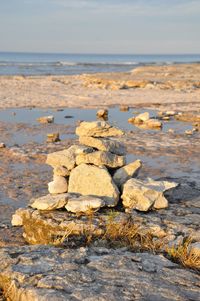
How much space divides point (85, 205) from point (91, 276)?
2.84 m

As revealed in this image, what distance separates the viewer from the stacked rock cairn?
8.74m

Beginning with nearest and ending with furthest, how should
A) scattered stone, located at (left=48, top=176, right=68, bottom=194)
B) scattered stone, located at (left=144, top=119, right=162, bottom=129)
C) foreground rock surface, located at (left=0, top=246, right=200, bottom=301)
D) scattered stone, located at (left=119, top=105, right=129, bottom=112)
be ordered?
1. foreground rock surface, located at (left=0, top=246, right=200, bottom=301)
2. scattered stone, located at (left=48, top=176, right=68, bottom=194)
3. scattered stone, located at (left=144, top=119, right=162, bottom=129)
4. scattered stone, located at (left=119, top=105, right=129, bottom=112)

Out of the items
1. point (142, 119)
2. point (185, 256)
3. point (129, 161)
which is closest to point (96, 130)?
point (185, 256)

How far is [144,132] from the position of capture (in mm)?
19859

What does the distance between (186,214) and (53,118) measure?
14816mm

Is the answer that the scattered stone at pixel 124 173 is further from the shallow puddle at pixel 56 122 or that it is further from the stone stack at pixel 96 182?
the shallow puddle at pixel 56 122

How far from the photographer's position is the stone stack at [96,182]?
8742mm

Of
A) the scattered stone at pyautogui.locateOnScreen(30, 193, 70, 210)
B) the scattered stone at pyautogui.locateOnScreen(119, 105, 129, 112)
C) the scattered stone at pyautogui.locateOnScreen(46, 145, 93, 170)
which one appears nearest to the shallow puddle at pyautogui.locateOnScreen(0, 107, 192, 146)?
the scattered stone at pyautogui.locateOnScreen(119, 105, 129, 112)

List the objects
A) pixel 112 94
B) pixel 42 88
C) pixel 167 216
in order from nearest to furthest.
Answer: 1. pixel 167 216
2. pixel 112 94
3. pixel 42 88

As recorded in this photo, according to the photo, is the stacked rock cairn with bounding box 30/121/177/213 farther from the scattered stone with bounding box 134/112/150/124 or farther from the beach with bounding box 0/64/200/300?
the scattered stone with bounding box 134/112/150/124

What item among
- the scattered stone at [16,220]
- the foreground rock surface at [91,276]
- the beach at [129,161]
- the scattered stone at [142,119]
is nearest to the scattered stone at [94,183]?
the beach at [129,161]

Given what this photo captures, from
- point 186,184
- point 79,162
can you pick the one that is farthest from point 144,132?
point 79,162

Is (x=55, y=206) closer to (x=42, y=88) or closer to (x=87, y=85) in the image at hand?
(x=42, y=88)

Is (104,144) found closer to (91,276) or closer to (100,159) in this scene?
(100,159)
